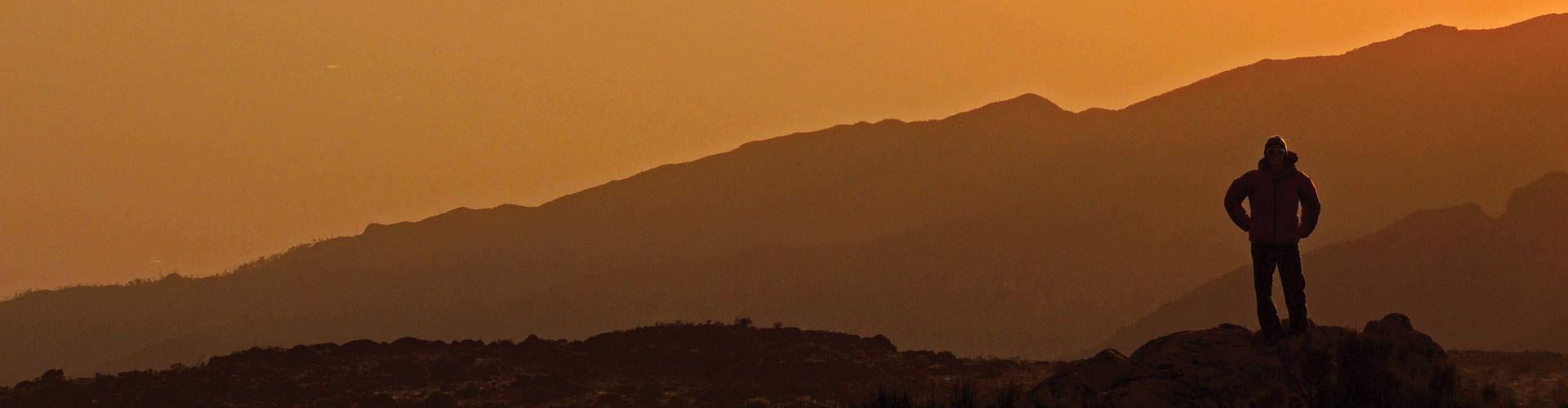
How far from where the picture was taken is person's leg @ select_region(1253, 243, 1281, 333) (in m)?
17.1

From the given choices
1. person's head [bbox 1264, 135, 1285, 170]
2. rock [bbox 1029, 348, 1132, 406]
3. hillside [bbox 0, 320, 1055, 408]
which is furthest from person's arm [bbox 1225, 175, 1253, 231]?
hillside [bbox 0, 320, 1055, 408]

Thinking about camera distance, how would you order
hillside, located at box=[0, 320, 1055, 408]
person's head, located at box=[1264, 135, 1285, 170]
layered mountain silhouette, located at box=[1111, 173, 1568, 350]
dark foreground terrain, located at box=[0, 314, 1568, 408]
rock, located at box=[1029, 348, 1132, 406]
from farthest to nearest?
1. layered mountain silhouette, located at box=[1111, 173, 1568, 350]
2. hillside, located at box=[0, 320, 1055, 408]
3. dark foreground terrain, located at box=[0, 314, 1568, 408]
4. rock, located at box=[1029, 348, 1132, 406]
5. person's head, located at box=[1264, 135, 1285, 170]

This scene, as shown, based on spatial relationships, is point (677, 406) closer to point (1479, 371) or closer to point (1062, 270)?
point (1479, 371)

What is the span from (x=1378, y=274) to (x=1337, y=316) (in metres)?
5.87

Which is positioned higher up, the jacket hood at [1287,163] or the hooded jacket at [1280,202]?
the jacket hood at [1287,163]

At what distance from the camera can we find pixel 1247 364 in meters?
17.2

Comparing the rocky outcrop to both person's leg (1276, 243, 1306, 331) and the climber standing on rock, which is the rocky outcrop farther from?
the climber standing on rock

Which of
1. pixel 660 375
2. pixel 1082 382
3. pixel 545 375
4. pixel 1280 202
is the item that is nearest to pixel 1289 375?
pixel 1280 202

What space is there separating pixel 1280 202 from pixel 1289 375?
1986 mm

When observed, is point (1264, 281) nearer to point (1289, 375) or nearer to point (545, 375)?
point (1289, 375)

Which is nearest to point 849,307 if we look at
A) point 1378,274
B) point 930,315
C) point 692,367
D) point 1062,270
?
point 930,315

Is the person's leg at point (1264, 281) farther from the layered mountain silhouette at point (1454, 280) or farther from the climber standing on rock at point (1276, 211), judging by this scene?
the layered mountain silhouette at point (1454, 280)

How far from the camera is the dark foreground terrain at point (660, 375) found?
61.0ft

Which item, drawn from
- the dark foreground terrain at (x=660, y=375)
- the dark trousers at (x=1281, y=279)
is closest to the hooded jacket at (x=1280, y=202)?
the dark trousers at (x=1281, y=279)
